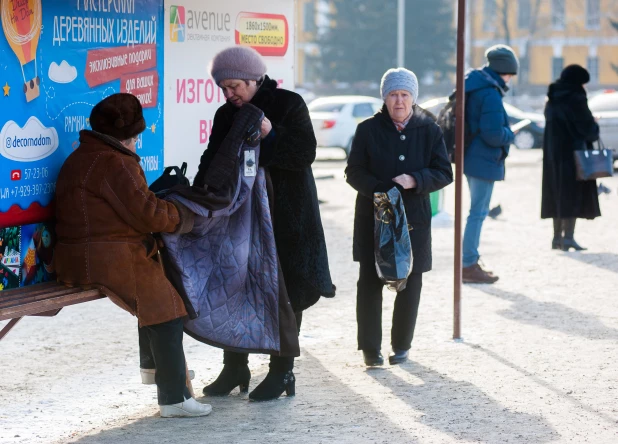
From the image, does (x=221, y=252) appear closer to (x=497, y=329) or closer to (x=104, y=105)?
(x=104, y=105)

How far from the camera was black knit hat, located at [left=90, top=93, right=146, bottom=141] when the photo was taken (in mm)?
5148

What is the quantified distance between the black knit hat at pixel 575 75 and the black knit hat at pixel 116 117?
6.59 m

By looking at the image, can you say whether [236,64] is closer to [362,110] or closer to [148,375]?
[148,375]

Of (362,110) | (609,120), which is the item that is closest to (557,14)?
(362,110)

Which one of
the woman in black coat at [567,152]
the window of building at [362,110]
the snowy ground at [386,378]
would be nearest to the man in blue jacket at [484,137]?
the snowy ground at [386,378]

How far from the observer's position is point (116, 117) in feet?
16.9

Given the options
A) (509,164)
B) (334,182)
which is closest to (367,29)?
(509,164)

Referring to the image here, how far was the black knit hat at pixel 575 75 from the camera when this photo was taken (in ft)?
35.8

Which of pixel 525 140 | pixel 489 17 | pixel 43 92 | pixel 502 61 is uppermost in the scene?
pixel 489 17

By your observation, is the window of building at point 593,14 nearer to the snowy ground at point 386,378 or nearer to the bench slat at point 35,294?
the snowy ground at point 386,378

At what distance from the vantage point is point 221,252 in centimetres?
550

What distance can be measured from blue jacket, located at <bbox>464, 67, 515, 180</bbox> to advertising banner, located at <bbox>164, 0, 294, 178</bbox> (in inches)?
86.0

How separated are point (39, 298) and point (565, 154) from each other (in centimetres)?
714

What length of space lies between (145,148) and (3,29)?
1403 millimetres
